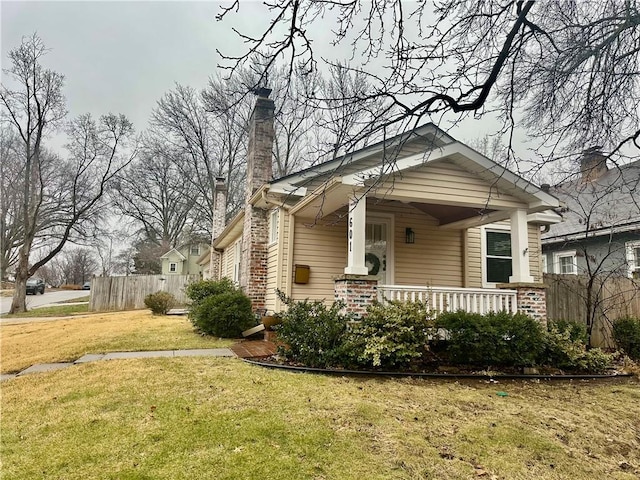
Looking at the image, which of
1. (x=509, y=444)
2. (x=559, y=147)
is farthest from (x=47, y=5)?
(x=509, y=444)

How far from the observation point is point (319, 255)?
9047mm

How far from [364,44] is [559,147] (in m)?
3.42

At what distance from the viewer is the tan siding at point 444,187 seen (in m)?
7.13

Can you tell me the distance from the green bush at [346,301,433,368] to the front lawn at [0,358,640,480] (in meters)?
0.51

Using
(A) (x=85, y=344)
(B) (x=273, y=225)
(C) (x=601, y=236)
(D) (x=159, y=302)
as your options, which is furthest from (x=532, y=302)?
(D) (x=159, y=302)

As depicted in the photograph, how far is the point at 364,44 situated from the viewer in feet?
15.1

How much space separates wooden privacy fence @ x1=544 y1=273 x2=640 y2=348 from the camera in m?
9.27

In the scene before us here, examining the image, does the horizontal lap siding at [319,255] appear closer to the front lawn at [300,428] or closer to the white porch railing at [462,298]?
the white porch railing at [462,298]

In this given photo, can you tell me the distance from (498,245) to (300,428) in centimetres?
880

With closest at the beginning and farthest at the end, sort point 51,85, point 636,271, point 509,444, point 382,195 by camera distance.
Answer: point 509,444 → point 382,195 → point 636,271 → point 51,85

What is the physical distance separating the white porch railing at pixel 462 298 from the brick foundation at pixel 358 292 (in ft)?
1.74

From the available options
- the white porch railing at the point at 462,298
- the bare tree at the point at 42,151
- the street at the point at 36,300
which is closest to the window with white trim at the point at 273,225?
the white porch railing at the point at 462,298

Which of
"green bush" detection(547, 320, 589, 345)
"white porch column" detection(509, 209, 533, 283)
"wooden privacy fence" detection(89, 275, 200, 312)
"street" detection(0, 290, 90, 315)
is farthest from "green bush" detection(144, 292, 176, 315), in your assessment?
"green bush" detection(547, 320, 589, 345)

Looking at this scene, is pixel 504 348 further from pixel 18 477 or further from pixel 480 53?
pixel 18 477
